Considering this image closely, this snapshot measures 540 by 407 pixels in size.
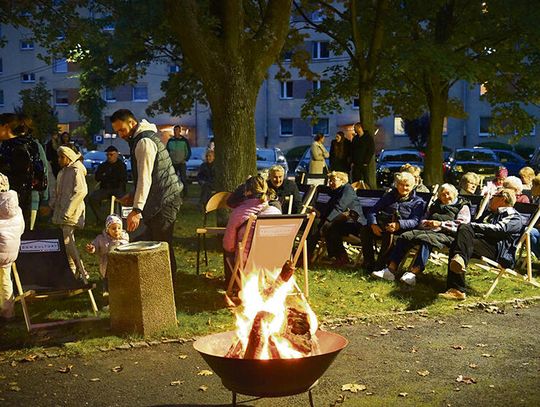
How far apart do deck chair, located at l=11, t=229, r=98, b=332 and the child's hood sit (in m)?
0.48

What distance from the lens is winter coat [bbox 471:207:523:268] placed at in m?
10.6

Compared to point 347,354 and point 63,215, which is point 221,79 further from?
point 347,354

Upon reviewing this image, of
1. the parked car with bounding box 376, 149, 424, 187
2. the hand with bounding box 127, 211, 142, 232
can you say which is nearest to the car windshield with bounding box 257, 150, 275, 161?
the parked car with bounding box 376, 149, 424, 187

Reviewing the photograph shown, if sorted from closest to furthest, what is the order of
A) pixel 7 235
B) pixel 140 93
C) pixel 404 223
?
pixel 7 235
pixel 404 223
pixel 140 93

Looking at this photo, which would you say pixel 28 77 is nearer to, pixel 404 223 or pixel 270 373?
pixel 404 223

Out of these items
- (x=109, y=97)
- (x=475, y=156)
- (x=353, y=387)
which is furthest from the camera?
(x=109, y=97)

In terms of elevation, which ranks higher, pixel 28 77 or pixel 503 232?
pixel 28 77

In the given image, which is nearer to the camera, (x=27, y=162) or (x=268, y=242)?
(x=268, y=242)

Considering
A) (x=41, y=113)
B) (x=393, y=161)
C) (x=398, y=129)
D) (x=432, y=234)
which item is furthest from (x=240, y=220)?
(x=398, y=129)

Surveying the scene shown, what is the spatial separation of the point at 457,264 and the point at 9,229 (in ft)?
16.0

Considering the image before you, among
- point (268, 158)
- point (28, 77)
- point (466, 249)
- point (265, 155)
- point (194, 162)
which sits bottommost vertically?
point (194, 162)

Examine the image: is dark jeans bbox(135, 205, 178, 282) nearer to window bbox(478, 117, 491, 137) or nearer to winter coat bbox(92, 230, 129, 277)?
winter coat bbox(92, 230, 129, 277)

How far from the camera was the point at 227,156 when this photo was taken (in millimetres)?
14102

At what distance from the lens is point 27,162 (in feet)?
33.2
